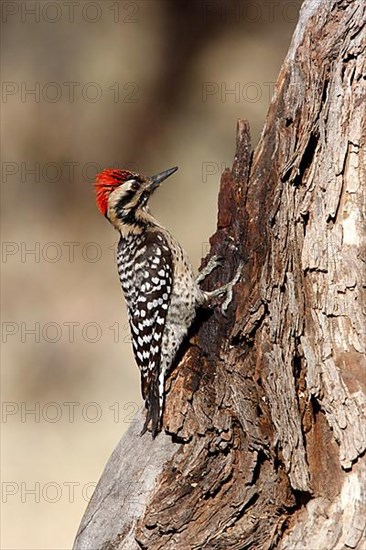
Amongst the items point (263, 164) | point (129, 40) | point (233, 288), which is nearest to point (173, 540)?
point (233, 288)

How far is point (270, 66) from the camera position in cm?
634

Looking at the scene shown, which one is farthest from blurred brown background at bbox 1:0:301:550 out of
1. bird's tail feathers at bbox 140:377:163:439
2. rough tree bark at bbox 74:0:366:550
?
rough tree bark at bbox 74:0:366:550

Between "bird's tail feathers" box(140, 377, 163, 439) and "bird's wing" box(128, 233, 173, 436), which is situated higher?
"bird's wing" box(128, 233, 173, 436)

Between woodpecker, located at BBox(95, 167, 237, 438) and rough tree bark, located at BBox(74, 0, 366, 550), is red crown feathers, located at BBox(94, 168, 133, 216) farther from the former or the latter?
rough tree bark, located at BBox(74, 0, 366, 550)

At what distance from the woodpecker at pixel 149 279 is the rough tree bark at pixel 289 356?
315 millimetres

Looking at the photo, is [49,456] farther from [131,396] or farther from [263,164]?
[263,164]

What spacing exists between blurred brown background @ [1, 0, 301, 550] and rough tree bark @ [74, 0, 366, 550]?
7.38ft

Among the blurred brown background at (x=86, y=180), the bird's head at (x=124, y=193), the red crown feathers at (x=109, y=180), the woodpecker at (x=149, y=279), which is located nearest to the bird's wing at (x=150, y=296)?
the woodpecker at (x=149, y=279)

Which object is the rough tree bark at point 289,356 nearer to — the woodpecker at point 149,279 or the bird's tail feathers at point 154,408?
the bird's tail feathers at point 154,408

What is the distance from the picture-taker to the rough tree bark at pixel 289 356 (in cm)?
369

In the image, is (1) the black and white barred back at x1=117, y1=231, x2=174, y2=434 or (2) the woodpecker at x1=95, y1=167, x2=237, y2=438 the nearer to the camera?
(2) the woodpecker at x1=95, y1=167, x2=237, y2=438

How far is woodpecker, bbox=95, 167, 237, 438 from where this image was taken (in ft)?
14.9

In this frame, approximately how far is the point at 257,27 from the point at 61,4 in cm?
122

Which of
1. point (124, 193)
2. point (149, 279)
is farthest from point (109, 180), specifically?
point (149, 279)
